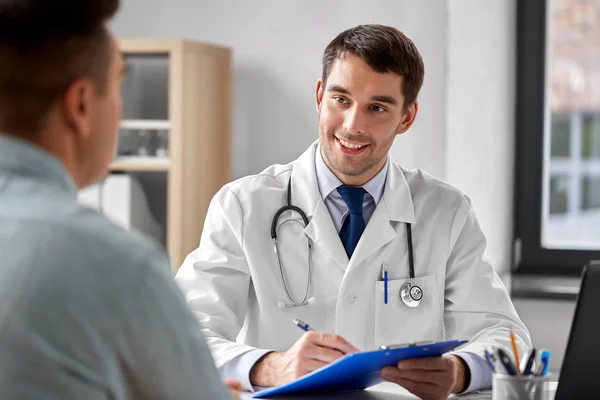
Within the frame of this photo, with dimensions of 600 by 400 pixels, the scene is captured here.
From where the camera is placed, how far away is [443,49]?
11.2 feet

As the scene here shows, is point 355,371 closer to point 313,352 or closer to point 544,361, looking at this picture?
point 313,352

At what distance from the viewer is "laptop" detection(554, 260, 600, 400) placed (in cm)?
124

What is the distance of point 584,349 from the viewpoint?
4.06 ft

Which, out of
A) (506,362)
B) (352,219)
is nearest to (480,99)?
(352,219)

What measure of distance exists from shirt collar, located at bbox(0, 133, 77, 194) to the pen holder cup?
75 cm

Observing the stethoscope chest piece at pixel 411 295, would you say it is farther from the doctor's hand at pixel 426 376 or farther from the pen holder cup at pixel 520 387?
the pen holder cup at pixel 520 387

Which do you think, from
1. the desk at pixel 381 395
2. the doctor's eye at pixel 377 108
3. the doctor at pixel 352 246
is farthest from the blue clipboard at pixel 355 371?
the doctor's eye at pixel 377 108

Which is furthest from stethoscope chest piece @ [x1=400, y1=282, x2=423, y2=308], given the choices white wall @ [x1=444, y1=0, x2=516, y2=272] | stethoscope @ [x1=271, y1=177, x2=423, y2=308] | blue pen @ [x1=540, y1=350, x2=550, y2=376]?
white wall @ [x1=444, y1=0, x2=516, y2=272]

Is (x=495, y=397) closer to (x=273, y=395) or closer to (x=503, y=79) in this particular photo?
(x=273, y=395)

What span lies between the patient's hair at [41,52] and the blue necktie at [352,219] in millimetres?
1194

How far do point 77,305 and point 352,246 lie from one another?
1251 millimetres

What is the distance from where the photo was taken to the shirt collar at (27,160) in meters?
0.77

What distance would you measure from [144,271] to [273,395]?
0.71 m

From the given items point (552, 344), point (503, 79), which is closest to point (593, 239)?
point (552, 344)
